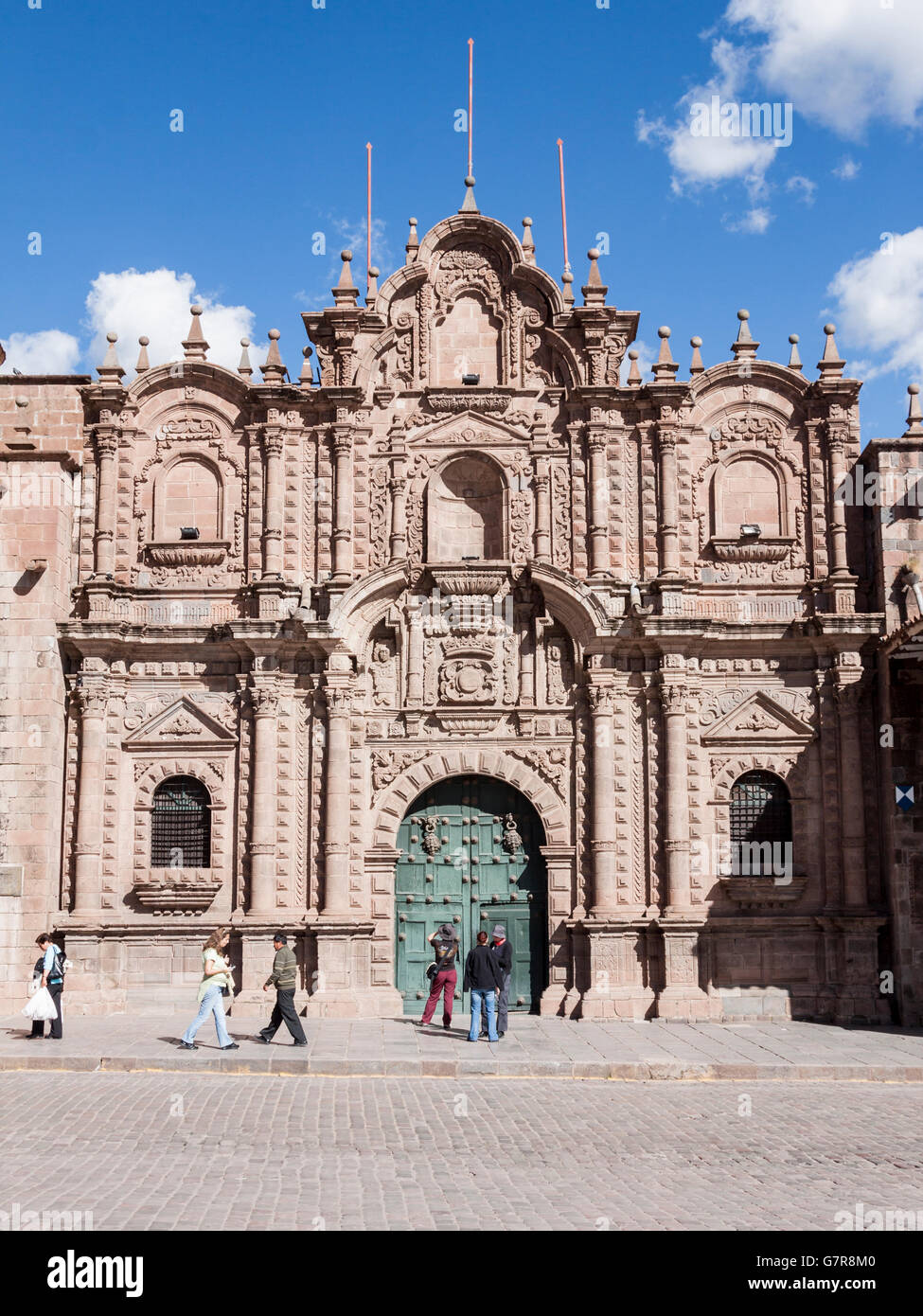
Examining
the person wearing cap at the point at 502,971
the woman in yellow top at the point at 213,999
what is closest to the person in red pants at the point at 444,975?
the person wearing cap at the point at 502,971

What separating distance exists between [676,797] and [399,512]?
7.05 meters

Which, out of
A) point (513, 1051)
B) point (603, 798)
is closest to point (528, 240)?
point (603, 798)

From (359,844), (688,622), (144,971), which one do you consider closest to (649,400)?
(688,622)

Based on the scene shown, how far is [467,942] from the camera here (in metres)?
22.2

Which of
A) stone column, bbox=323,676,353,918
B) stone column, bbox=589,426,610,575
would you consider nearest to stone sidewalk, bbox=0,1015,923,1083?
stone column, bbox=323,676,353,918

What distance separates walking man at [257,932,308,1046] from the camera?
18.6 meters

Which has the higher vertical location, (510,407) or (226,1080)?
(510,407)

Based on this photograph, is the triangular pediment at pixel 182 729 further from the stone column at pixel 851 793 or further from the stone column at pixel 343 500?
the stone column at pixel 851 793

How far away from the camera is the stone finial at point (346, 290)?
78.3 ft

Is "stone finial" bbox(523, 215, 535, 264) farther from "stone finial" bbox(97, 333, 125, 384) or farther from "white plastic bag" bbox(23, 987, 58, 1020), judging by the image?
"white plastic bag" bbox(23, 987, 58, 1020)

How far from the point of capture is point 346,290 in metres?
23.9

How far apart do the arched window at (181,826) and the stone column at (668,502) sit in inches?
363
